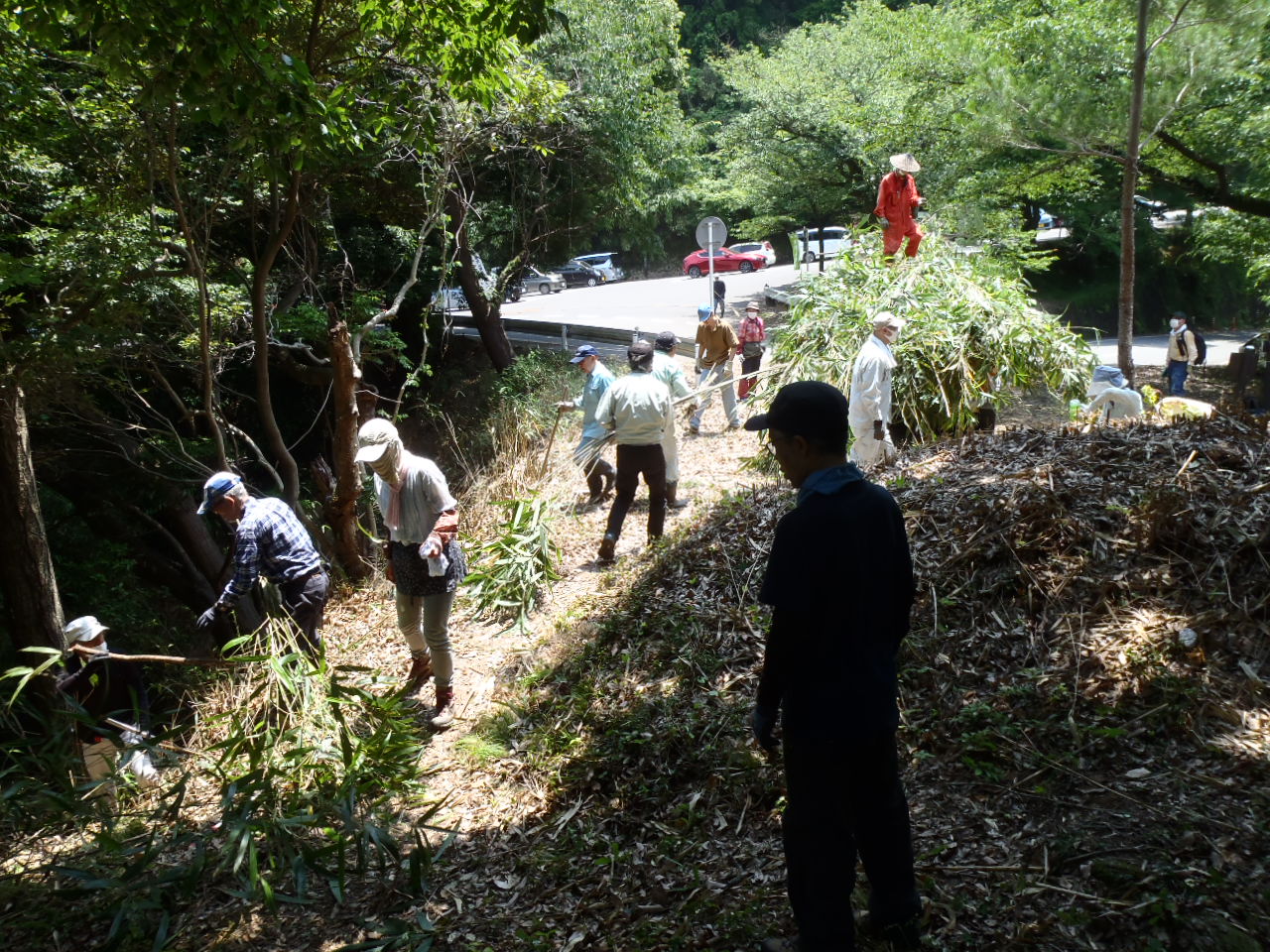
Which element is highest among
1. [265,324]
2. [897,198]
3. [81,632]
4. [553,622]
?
[897,198]

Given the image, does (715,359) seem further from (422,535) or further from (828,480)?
(828,480)

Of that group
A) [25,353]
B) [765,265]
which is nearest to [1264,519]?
[25,353]

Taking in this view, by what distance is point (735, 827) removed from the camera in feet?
12.9

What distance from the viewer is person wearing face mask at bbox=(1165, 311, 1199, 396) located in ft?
47.0

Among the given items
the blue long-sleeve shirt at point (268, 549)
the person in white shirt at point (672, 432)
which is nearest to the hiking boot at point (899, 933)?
the blue long-sleeve shirt at point (268, 549)

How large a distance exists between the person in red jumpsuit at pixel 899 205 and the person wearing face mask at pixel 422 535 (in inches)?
241

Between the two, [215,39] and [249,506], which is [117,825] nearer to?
[249,506]

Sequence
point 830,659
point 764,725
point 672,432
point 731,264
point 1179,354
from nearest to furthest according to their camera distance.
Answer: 1. point 830,659
2. point 764,725
3. point 672,432
4. point 1179,354
5. point 731,264

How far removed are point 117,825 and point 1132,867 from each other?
474 cm

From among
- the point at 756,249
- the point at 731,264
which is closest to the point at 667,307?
the point at 731,264

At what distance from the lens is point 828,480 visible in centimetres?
272

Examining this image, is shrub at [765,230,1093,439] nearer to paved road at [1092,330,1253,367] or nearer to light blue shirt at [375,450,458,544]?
light blue shirt at [375,450,458,544]

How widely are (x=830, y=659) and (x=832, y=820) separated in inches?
20.0

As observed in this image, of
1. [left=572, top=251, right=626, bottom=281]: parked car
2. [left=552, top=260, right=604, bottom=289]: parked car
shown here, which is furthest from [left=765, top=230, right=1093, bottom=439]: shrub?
[left=572, top=251, right=626, bottom=281]: parked car
